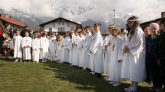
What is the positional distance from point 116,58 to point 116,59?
0.12 feet

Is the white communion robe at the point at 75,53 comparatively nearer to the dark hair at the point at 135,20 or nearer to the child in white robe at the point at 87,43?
the child in white robe at the point at 87,43

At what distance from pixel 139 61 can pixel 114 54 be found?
2.06 meters

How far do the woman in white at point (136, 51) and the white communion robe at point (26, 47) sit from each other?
1265cm

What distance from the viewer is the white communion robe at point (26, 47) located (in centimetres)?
2323

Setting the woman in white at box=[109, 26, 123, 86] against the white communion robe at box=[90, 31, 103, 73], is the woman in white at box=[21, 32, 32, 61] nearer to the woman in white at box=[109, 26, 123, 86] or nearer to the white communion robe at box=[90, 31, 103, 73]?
the white communion robe at box=[90, 31, 103, 73]

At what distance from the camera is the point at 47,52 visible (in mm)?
26031

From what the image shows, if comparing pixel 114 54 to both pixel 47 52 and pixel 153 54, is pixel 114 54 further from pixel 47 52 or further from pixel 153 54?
pixel 47 52

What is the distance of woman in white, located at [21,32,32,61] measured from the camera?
23230mm

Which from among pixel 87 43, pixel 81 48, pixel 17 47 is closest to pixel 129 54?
pixel 87 43

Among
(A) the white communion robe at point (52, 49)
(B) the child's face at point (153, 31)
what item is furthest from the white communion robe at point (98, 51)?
(A) the white communion robe at point (52, 49)

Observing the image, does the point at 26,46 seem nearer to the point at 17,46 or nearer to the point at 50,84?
the point at 17,46

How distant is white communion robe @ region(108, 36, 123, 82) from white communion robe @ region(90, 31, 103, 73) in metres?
2.33

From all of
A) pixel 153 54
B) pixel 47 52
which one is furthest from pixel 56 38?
pixel 153 54

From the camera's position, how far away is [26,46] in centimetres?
2341
